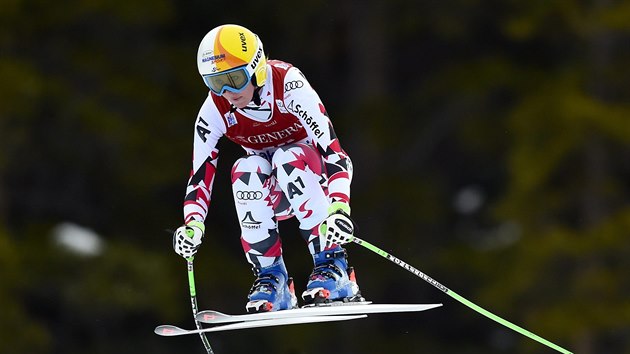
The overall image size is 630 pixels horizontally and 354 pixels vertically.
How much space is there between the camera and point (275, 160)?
25.7 feet

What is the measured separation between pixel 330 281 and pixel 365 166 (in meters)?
12.1

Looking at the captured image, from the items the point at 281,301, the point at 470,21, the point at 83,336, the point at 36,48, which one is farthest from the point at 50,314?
the point at 281,301

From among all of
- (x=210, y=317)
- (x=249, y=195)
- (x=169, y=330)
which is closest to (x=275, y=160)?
(x=249, y=195)

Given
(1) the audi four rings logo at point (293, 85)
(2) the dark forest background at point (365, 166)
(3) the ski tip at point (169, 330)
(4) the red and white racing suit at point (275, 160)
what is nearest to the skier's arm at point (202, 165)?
(4) the red and white racing suit at point (275, 160)

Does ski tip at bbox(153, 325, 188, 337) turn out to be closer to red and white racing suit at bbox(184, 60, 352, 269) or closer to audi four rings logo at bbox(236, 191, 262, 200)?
red and white racing suit at bbox(184, 60, 352, 269)

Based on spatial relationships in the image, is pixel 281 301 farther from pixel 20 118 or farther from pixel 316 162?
pixel 20 118

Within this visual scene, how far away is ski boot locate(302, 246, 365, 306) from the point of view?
25.8ft

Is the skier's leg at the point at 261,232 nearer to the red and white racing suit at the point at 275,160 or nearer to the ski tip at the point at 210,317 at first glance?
the red and white racing suit at the point at 275,160

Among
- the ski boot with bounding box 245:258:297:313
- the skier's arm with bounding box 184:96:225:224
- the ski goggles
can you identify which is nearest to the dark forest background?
the ski boot with bounding box 245:258:297:313

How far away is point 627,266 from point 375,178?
14.4 feet

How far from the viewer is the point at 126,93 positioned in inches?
695

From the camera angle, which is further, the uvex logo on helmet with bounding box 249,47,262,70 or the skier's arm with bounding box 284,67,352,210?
the skier's arm with bounding box 284,67,352,210

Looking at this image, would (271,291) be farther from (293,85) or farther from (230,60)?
(230,60)

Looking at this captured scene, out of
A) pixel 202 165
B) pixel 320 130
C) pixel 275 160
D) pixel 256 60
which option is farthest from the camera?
pixel 202 165
